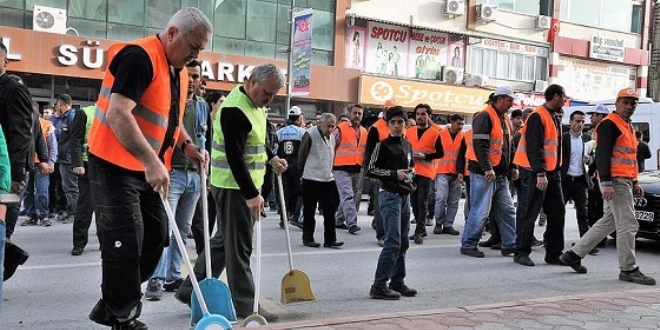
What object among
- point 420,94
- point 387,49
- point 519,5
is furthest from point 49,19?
point 519,5

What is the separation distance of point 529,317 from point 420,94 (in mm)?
20736

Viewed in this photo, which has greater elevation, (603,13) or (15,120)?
(603,13)

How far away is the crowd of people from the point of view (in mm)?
3584

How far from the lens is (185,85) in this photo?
409cm

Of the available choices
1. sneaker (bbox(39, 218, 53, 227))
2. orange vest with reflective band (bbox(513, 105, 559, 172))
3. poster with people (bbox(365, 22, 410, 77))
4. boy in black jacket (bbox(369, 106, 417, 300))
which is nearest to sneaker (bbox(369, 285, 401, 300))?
boy in black jacket (bbox(369, 106, 417, 300))

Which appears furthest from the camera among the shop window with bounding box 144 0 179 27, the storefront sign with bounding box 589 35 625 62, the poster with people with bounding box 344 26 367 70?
the storefront sign with bounding box 589 35 625 62

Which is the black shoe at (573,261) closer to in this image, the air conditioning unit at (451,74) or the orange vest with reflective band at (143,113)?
the orange vest with reflective band at (143,113)

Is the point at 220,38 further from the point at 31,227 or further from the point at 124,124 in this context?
the point at 124,124

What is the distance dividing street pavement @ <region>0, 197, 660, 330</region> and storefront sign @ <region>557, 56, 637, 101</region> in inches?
895

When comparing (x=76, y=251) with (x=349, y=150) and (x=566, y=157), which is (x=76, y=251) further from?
(x=566, y=157)

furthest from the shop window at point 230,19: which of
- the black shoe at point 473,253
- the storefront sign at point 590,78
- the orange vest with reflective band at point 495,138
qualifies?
the black shoe at point 473,253

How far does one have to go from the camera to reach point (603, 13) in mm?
31766

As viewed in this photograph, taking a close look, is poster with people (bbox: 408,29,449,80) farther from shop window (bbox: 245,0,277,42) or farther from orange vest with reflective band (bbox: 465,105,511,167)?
orange vest with reflective band (bbox: 465,105,511,167)

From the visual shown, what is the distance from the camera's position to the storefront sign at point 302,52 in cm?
1958
